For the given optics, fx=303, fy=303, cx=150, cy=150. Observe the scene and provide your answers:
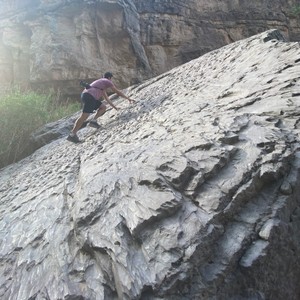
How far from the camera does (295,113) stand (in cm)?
289

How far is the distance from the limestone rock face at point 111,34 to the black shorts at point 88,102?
5.57 meters

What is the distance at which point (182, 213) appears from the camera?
232cm

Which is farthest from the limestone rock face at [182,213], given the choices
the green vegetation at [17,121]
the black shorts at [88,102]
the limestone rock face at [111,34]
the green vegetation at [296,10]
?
the green vegetation at [296,10]

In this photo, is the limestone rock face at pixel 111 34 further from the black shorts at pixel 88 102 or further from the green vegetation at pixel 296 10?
the black shorts at pixel 88 102

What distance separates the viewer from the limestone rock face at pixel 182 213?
2.09 meters

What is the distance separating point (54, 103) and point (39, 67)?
1707mm

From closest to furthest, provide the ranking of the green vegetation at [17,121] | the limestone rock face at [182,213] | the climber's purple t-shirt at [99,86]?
the limestone rock face at [182,213]
the climber's purple t-shirt at [99,86]
the green vegetation at [17,121]

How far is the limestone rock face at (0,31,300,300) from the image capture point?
2.09 m

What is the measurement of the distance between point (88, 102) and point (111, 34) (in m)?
6.92

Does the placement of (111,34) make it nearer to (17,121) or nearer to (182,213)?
(17,121)

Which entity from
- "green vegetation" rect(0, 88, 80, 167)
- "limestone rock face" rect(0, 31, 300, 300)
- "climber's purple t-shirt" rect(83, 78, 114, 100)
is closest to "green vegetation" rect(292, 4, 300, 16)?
"limestone rock face" rect(0, 31, 300, 300)

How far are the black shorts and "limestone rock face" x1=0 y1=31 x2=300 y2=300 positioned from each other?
1.86 m

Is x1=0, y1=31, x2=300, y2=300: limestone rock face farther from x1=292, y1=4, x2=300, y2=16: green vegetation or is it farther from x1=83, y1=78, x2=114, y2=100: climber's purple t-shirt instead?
x1=292, y1=4, x2=300, y2=16: green vegetation

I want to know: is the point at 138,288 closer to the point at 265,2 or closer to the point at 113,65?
the point at 113,65
